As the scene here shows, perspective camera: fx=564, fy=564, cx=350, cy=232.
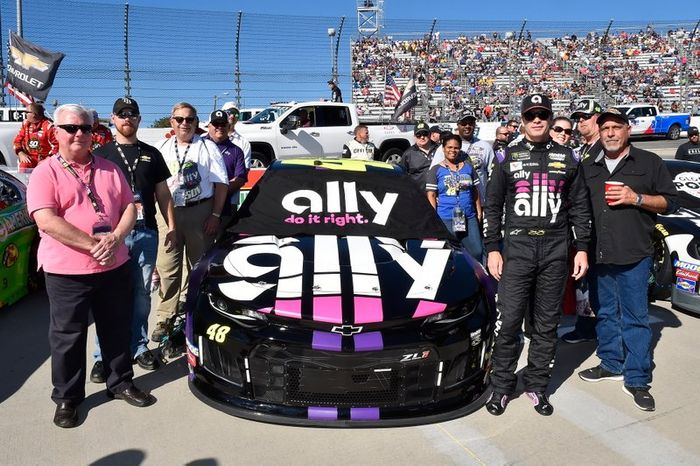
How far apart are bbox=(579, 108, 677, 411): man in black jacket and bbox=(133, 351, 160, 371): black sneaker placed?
2.94 meters

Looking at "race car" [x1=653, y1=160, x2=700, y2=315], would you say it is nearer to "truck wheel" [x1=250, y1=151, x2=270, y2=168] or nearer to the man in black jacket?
the man in black jacket

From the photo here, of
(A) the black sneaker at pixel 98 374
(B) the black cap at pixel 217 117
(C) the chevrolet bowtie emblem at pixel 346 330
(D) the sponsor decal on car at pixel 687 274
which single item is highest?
(B) the black cap at pixel 217 117

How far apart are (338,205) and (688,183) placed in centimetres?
406

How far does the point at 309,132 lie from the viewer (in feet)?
42.5

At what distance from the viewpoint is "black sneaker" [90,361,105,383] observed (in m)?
3.57

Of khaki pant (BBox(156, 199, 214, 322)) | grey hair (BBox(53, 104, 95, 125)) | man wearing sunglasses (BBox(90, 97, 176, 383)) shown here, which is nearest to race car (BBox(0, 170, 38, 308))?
khaki pant (BBox(156, 199, 214, 322))

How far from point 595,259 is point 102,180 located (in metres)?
2.99

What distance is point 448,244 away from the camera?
370 cm

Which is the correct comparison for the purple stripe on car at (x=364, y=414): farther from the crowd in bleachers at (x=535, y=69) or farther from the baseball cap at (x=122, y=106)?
the crowd in bleachers at (x=535, y=69)

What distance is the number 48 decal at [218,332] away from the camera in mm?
2764

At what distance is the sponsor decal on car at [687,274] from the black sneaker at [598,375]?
156cm

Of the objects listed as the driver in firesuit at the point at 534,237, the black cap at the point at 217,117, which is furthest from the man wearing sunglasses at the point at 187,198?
the driver in firesuit at the point at 534,237

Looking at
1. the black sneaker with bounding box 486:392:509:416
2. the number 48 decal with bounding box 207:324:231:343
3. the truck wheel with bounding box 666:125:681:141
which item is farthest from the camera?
the truck wheel with bounding box 666:125:681:141

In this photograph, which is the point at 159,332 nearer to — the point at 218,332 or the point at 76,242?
the point at 76,242
